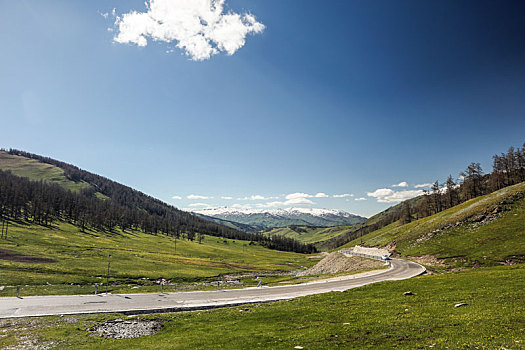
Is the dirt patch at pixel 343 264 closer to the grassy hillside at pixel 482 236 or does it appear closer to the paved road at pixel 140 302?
the grassy hillside at pixel 482 236

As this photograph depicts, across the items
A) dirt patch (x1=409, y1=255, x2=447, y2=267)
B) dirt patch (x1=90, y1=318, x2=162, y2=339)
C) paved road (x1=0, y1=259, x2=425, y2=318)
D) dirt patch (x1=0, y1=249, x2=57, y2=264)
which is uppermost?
dirt patch (x1=409, y1=255, x2=447, y2=267)

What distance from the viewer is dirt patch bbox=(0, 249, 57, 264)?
6825cm

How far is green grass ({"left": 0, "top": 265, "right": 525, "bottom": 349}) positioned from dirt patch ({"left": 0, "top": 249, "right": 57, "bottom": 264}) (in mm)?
56006

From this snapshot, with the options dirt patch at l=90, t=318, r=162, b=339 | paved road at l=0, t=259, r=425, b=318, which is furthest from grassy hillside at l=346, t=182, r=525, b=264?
dirt patch at l=90, t=318, r=162, b=339

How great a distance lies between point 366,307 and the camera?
979 inches

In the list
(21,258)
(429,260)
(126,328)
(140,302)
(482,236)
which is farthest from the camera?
(21,258)

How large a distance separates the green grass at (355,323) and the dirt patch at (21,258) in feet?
184

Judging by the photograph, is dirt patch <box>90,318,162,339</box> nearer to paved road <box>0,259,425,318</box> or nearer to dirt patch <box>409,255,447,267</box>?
paved road <box>0,259,425,318</box>

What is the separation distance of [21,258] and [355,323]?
308ft

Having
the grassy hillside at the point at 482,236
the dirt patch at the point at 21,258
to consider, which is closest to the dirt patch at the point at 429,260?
the grassy hillside at the point at 482,236

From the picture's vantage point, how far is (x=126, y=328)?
26.4m

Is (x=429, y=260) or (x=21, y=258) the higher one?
(x=429, y=260)

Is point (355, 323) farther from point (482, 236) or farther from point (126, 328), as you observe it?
point (482, 236)

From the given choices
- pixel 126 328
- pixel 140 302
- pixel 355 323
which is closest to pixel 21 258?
pixel 140 302
